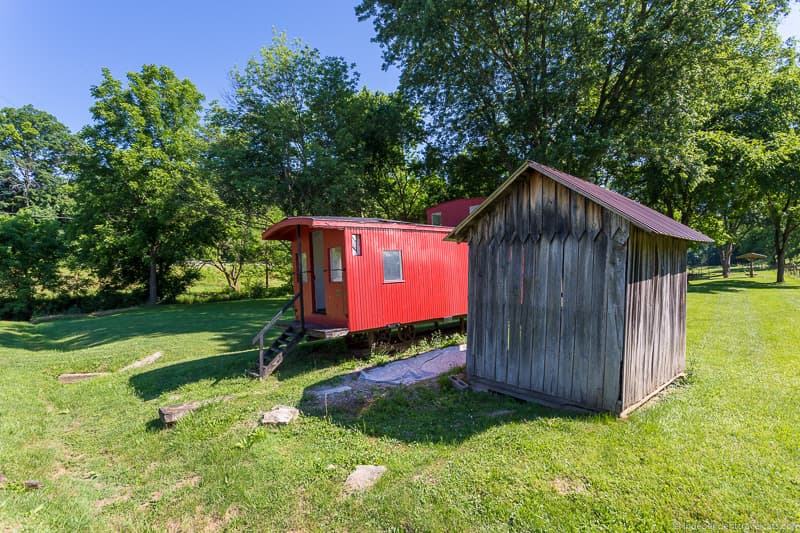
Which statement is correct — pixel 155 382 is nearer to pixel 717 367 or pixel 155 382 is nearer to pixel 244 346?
pixel 244 346

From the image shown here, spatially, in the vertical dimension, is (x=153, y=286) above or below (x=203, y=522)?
above

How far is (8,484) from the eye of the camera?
4652 millimetres

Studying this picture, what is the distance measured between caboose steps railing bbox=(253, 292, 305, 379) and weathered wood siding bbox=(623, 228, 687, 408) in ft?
22.6

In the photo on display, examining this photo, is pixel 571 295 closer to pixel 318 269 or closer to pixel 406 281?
pixel 406 281

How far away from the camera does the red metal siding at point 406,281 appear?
9.36 meters

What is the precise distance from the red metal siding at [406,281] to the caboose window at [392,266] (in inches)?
4.1

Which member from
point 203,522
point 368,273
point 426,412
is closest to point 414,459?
point 426,412

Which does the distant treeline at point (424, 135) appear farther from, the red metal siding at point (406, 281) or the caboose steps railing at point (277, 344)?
the caboose steps railing at point (277, 344)

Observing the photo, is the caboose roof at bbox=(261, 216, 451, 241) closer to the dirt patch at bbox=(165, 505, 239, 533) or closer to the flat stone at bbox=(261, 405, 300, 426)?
the flat stone at bbox=(261, 405, 300, 426)

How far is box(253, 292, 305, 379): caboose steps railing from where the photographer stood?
28.2ft

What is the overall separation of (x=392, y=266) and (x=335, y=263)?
1.46 metres

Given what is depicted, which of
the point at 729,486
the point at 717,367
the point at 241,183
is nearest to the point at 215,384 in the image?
the point at 729,486

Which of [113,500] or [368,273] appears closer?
[113,500]

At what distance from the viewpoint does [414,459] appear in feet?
14.9
